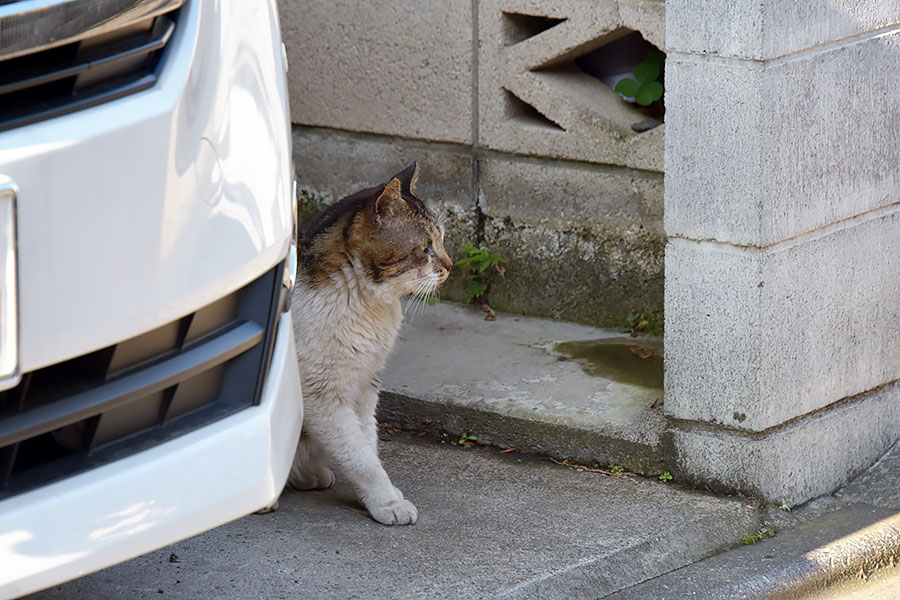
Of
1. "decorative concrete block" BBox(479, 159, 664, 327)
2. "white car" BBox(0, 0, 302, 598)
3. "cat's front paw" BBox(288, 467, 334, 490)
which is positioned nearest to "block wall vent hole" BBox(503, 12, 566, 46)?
"decorative concrete block" BBox(479, 159, 664, 327)

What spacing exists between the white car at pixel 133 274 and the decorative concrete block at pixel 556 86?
2157 millimetres

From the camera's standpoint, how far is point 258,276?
72.4 inches

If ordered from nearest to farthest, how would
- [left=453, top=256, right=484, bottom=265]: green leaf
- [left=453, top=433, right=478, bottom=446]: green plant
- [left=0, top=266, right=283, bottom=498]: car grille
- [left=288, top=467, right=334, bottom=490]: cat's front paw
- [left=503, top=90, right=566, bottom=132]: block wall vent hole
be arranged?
[left=0, top=266, right=283, bottom=498]: car grille < [left=288, top=467, right=334, bottom=490]: cat's front paw < [left=453, top=433, right=478, bottom=446]: green plant < [left=503, top=90, right=566, bottom=132]: block wall vent hole < [left=453, top=256, right=484, bottom=265]: green leaf

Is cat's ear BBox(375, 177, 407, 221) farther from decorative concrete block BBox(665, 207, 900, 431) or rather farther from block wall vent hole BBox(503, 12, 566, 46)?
block wall vent hole BBox(503, 12, 566, 46)

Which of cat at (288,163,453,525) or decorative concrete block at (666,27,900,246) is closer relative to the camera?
decorative concrete block at (666,27,900,246)

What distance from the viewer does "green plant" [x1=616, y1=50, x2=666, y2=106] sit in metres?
3.88

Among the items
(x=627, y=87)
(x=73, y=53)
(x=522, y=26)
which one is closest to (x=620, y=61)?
(x=627, y=87)

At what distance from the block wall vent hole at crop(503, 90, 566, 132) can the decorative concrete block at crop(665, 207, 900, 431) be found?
1.21 m

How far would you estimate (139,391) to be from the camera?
66.6 inches

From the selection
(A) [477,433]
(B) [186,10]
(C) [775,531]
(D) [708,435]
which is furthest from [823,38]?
(B) [186,10]

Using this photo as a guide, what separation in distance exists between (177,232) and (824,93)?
191cm

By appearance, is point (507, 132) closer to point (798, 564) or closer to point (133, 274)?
point (798, 564)

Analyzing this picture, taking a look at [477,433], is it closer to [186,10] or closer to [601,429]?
[601,429]

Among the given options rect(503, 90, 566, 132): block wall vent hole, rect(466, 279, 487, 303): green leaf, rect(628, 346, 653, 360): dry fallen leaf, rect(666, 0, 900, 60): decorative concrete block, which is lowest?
rect(628, 346, 653, 360): dry fallen leaf
